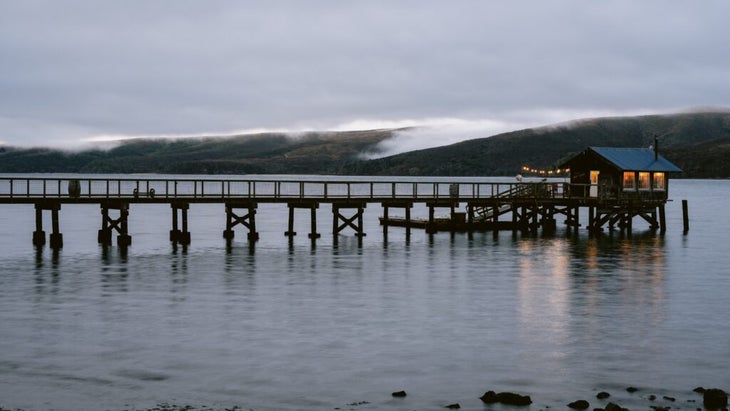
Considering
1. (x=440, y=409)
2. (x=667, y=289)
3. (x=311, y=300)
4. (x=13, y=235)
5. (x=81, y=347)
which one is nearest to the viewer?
(x=440, y=409)

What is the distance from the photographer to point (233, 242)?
65.2 metres

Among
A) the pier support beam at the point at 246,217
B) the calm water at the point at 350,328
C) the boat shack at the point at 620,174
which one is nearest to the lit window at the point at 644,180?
the boat shack at the point at 620,174

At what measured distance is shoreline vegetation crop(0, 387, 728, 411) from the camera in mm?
19312

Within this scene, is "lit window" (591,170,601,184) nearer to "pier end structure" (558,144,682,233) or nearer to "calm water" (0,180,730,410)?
"pier end structure" (558,144,682,233)

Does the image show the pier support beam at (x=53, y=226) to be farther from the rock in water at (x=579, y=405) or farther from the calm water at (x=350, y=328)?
the rock in water at (x=579, y=405)

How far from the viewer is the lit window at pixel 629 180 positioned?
74.4 m

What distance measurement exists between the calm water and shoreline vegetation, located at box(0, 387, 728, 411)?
9.6 inches

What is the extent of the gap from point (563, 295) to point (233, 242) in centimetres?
3300

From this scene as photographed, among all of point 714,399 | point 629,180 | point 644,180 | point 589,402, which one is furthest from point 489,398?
point 644,180

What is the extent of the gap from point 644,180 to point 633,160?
1.93 meters

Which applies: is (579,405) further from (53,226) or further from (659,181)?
(659,181)

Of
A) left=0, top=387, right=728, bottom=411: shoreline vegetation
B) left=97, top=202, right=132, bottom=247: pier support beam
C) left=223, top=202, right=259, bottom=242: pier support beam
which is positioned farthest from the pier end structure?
left=0, top=387, right=728, bottom=411: shoreline vegetation

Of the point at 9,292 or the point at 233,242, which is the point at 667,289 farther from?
the point at 233,242

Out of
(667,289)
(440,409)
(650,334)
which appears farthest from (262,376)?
(667,289)
